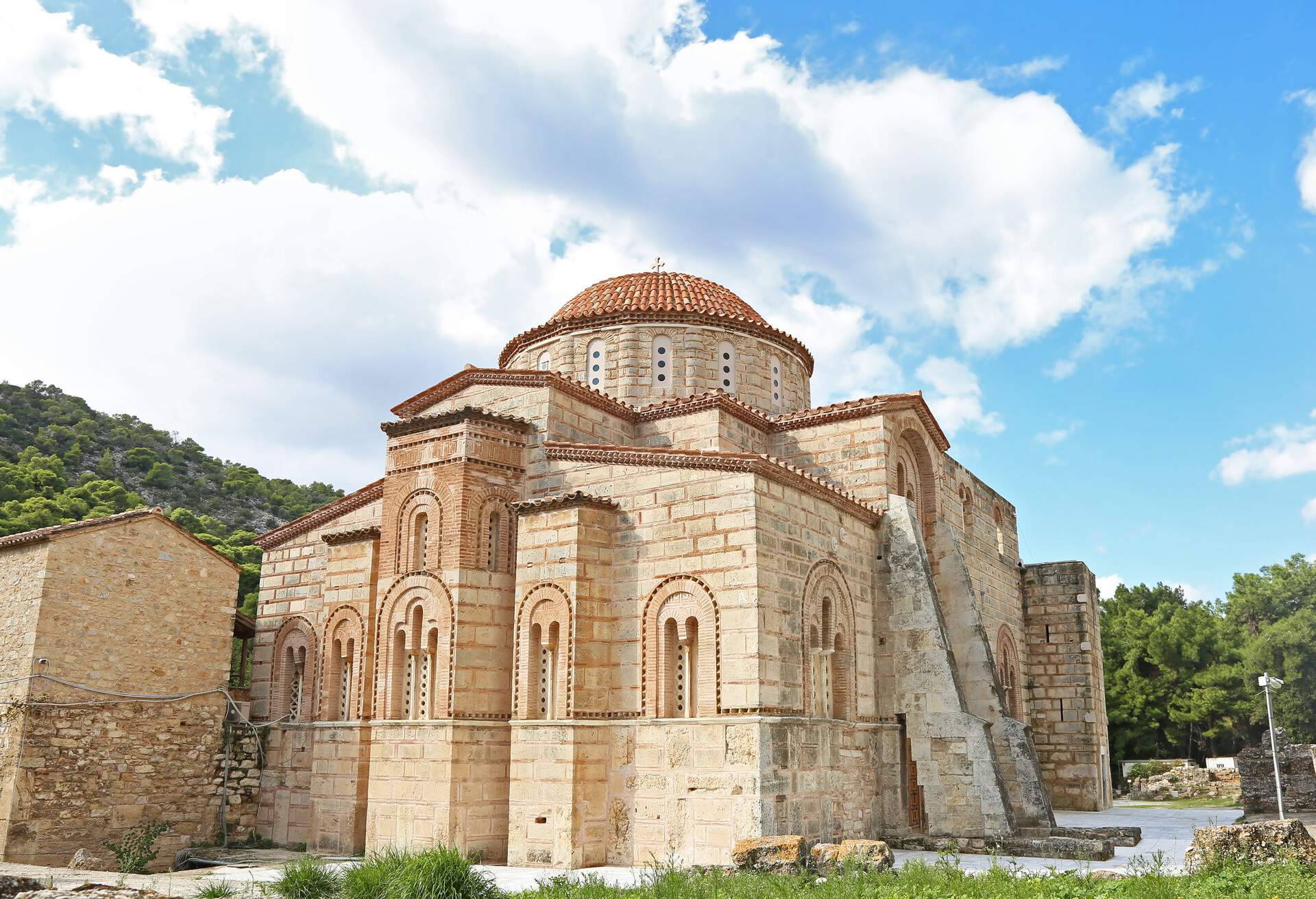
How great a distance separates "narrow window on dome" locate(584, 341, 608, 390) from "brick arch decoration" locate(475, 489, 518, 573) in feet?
13.0

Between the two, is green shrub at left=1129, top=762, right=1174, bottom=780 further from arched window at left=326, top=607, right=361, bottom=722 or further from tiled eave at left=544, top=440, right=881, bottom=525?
arched window at left=326, top=607, right=361, bottom=722

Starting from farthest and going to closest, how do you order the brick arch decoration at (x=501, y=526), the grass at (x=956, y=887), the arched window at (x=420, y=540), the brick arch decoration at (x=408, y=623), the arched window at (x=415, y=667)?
the arched window at (x=420, y=540), the brick arch decoration at (x=501, y=526), the arched window at (x=415, y=667), the brick arch decoration at (x=408, y=623), the grass at (x=956, y=887)

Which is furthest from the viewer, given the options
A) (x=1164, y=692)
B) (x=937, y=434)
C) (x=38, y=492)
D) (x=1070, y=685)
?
(x=1164, y=692)

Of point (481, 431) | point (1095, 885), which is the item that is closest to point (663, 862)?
point (1095, 885)

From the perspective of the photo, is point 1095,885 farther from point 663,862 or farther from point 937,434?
point 937,434

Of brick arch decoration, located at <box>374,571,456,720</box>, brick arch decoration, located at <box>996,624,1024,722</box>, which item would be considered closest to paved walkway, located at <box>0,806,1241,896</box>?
brick arch decoration, located at <box>374,571,456,720</box>

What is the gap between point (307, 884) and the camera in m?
8.81

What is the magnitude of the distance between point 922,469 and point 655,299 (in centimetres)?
533

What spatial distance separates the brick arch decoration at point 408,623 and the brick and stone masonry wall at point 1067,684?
12.5 m

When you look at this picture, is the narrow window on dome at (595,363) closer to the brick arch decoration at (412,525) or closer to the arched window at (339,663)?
the brick arch decoration at (412,525)

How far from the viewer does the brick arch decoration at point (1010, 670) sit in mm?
18203

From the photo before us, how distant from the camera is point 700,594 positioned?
11617mm

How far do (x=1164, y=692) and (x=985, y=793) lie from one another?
25212 mm

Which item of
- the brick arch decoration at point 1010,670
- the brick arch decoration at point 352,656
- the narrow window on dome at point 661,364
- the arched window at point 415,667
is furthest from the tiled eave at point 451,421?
the brick arch decoration at point 1010,670
